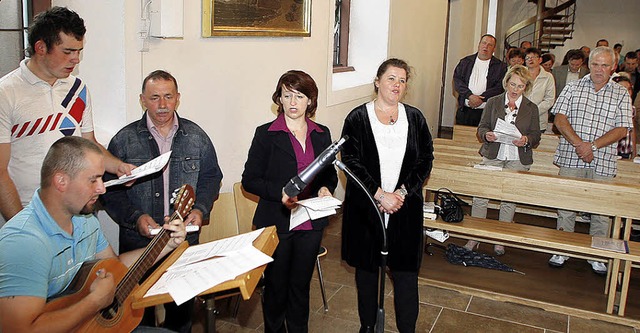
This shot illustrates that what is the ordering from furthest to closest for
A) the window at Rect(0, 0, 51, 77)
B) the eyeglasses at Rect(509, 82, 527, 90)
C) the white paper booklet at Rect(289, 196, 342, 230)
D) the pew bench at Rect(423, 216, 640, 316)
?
1. the eyeglasses at Rect(509, 82, 527, 90)
2. the pew bench at Rect(423, 216, 640, 316)
3. the window at Rect(0, 0, 51, 77)
4. the white paper booklet at Rect(289, 196, 342, 230)

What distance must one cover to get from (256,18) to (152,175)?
1.94 meters

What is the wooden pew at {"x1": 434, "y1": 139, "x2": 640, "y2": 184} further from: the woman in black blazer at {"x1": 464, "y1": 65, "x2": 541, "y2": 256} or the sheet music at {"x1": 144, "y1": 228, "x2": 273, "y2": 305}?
the sheet music at {"x1": 144, "y1": 228, "x2": 273, "y2": 305}

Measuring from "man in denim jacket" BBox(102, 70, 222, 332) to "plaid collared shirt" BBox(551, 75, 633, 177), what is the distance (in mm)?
3263

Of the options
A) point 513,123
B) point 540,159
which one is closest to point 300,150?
point 513,123

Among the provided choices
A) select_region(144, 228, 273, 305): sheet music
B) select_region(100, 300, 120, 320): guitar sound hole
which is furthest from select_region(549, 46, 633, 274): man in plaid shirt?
select_region(100, 300, 120, 320): guitar sound hole

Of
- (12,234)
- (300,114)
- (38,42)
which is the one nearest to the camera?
(12,234)

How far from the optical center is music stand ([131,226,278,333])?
205 cm

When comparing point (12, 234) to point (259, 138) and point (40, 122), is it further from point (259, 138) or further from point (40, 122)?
point (259, 138)

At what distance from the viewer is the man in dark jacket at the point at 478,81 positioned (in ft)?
25.1

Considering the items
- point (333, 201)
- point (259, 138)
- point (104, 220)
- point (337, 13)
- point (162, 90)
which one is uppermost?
point (337, 13)

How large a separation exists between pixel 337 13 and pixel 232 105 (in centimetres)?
338

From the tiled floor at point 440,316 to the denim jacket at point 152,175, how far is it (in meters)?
1.07

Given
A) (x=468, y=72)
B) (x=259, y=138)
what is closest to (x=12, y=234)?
(x=259, y=138)

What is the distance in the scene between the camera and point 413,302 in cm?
356
